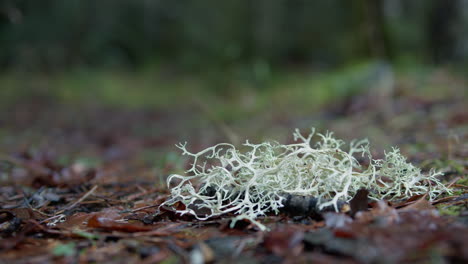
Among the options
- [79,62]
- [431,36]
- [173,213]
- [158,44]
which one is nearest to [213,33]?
[158,44]

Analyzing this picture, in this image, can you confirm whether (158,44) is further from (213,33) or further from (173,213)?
(173,213)

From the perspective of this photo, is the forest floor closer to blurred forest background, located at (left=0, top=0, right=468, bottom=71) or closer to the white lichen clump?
the white lichen clump

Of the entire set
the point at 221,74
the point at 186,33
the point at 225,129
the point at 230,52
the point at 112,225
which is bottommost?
the point at 112,225

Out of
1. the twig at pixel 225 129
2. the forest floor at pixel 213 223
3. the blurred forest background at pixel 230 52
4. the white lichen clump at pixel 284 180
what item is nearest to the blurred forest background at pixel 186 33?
the blurred forest background at pixel 230 52

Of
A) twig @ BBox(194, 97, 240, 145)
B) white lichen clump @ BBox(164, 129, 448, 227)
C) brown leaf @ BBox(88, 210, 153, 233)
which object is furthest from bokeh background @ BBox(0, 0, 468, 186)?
brown leaf @ BBox(88, 210, 153, 233)

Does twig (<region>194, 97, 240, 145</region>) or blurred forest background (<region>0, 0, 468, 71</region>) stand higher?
blurred forest background (<region>0, 0, 468, 71</region>)

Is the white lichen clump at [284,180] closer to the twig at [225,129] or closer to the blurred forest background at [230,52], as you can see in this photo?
the twig at [225,129]

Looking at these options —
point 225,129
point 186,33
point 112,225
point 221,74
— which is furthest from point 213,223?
point 186,33

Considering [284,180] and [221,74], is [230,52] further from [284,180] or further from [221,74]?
[284,180]
